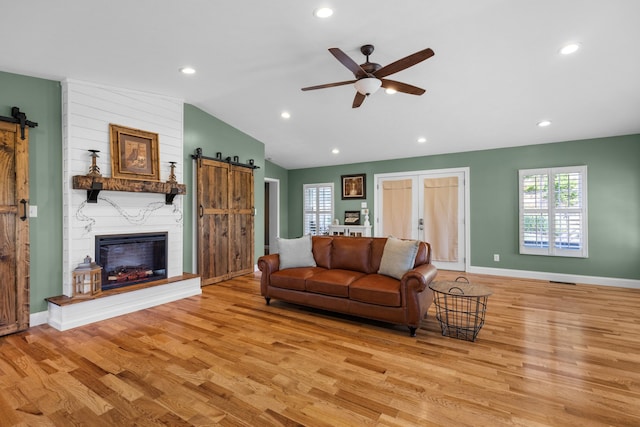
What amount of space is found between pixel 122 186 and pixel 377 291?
326cm

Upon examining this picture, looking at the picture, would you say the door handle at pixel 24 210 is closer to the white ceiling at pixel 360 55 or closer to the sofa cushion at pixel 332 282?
the white ceiling at pixel 360 55

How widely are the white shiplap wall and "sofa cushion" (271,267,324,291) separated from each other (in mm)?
1643

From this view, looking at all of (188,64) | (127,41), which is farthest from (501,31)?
(127,41)

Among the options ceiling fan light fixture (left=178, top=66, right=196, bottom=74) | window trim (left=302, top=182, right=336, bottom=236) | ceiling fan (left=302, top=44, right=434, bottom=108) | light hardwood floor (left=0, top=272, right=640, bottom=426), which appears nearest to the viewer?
light hardwood floor (left=0, top=272, right=640, bottom=426)

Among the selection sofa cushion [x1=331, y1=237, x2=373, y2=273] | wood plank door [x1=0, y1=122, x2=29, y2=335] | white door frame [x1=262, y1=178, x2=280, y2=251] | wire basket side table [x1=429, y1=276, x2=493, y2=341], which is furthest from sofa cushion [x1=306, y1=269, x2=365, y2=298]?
white door frame [x1=262, y1=178, x2=280, y2=251]

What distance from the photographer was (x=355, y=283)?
3375 mm

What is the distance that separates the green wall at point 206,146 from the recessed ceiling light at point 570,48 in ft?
15.6

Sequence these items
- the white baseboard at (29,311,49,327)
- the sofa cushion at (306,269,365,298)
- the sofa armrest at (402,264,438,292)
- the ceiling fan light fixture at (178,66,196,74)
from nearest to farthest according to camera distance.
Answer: the sofa armrest at (402,264,438,292)
the white baseboard at (29,311,49,327)
the sofa cushion at (306,269,365,298)
the ceiling fan light fixture at (178,66,196,74)

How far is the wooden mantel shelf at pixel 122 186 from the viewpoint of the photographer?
343cm

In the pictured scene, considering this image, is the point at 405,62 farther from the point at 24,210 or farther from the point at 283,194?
the point at 283,194

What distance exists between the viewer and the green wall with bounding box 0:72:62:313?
327 cm

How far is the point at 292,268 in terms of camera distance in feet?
13.2

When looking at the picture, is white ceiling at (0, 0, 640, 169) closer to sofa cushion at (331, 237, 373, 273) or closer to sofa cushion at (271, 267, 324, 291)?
sofa cushion at (331, 237, 373, 273)

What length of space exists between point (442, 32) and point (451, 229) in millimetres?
4263
